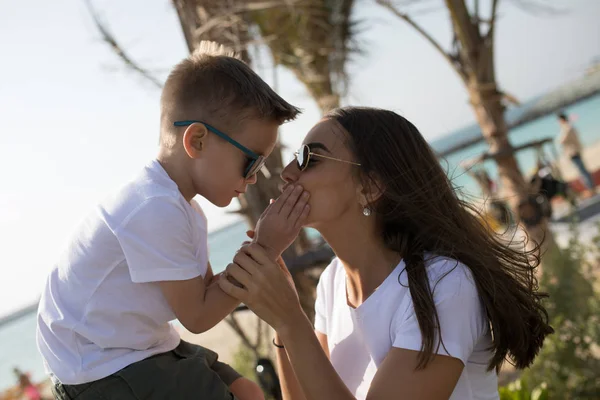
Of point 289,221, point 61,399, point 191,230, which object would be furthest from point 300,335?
point 61,399

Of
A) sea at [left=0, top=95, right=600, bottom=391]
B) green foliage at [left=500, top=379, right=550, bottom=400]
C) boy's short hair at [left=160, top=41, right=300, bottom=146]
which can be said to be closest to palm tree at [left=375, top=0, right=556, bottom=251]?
sea at [left=0, top=95, right=600, bottom=391]

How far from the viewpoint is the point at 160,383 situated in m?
1.86

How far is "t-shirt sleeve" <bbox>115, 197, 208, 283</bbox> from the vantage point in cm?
176

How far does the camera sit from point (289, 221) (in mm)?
1927

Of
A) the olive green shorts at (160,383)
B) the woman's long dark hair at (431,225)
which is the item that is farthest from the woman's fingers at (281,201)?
the olive green shorts at (160,383)

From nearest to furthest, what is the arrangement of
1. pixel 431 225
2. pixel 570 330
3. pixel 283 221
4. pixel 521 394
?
pixel 283 221, pixel 431 225, pixel 521 394, pixel 570 330

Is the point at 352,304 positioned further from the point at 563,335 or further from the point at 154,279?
the point at 563,335

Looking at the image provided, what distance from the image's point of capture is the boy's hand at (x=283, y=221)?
6.23 feet

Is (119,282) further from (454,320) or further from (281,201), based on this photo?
(454,320)

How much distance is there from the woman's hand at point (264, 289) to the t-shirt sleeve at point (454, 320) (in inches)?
13.0

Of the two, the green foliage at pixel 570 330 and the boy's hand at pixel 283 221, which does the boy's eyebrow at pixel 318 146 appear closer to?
the boy's hand at pixel 283 221

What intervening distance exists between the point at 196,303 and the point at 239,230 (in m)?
2.09

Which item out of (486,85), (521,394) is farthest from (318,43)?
(521,394)

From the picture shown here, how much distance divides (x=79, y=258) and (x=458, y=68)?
170 inches
